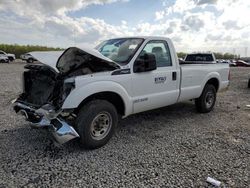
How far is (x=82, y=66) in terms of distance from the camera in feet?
14.1

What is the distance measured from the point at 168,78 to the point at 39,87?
262cm

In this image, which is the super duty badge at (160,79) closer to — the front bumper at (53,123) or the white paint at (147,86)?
the white paint at (147,86)

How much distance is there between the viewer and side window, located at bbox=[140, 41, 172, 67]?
508 centimetres

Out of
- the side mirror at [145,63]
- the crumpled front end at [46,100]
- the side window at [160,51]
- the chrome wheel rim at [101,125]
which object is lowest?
the chrome wheel rim at [101,125]

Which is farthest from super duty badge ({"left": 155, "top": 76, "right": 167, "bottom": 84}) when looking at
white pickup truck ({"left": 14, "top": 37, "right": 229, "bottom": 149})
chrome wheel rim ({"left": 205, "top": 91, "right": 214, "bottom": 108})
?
chrome wheel rim ({"left": 205, "top": 91, "right": 214, "bottom": 108})

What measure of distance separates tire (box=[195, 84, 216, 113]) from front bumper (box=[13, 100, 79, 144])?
3.97 m

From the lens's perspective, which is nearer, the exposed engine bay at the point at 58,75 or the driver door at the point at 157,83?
the exposed engine bay at the point at 58,75

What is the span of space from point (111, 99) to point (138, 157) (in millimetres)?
1185

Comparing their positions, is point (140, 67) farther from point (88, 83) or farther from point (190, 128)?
point (190, 128)

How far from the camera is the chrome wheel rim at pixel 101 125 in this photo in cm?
415

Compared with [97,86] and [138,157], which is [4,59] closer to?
[97,86]

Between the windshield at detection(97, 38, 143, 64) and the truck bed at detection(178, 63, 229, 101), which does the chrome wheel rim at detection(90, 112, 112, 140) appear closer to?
the windshield at detection(97, 38, 143, 64)

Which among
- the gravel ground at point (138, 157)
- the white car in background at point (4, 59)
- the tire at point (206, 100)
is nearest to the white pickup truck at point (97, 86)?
the gravel ground at point (138, 157)

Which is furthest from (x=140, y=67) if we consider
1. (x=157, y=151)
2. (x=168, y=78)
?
(x=157, y=151)
